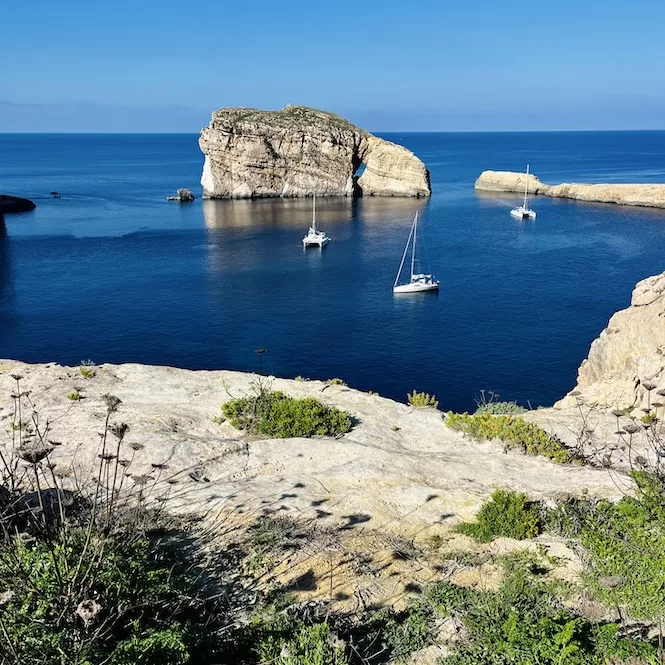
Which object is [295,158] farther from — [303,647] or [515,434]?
[303,647]

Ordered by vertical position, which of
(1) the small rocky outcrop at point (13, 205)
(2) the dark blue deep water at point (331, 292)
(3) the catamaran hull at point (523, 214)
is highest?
(1) the small rocky outcrop at point (13, 205)

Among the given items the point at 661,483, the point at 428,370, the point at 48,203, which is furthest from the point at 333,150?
the point at 661,483

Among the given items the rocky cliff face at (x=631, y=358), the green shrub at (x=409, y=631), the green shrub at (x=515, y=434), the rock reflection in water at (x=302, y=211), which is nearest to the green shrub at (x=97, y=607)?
the green shrub at (x=409, y=631)

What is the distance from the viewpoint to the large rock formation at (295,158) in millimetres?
138875

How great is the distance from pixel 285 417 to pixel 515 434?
295 inches

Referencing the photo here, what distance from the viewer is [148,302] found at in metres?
66.1

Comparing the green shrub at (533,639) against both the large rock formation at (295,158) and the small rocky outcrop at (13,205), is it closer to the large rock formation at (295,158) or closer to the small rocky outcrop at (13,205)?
the small rocky outcrop at (13,205)

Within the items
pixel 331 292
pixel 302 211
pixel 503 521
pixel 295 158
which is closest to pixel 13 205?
pixel 302 211

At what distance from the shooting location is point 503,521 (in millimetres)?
12992

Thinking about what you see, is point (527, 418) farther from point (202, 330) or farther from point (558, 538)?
point (202, 330)

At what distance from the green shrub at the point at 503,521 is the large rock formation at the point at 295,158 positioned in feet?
439

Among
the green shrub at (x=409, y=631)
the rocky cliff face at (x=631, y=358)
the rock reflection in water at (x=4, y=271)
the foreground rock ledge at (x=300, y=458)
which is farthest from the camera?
the rock reflection in water at (x=4, y=271)

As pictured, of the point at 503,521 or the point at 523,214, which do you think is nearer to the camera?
the point at 503,521

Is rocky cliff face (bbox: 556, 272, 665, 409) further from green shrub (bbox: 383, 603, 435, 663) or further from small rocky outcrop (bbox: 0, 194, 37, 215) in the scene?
small rocky outcrop (bbox: 0, 194, 37, 215)
